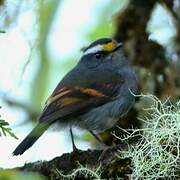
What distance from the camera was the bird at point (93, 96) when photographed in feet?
13.3

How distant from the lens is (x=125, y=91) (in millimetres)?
4520

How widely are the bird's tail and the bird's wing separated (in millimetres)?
56

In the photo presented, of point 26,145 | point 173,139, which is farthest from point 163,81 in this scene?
point 173,139

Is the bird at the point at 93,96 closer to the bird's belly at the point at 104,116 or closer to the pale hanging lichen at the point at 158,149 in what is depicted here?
the bird's belly at the point at 104,116

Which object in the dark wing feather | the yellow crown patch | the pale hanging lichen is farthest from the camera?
the yellow crown patch

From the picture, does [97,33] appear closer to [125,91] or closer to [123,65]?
[123,65]

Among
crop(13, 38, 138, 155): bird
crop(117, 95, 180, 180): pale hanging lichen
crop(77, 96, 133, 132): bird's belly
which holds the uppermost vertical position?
crop(117, 95, 180, 180): pale hanging lichen

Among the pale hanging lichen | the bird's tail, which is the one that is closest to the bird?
the bird's tail

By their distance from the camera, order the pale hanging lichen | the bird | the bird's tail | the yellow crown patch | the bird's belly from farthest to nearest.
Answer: the yellow crown patch → the bird's belly → the bird → the bird's tail → the pale hanging lichen

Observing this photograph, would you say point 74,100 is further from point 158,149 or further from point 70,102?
point 158,149

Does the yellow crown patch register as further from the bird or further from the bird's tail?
the bird's tail

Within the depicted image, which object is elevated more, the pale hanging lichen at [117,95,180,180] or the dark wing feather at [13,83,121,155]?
the pale hanging lichen at [117,95,180,180]

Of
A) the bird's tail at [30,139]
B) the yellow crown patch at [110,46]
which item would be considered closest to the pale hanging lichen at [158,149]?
the bird's tail at [30,139]

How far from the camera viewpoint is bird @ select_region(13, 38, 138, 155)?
405cm
